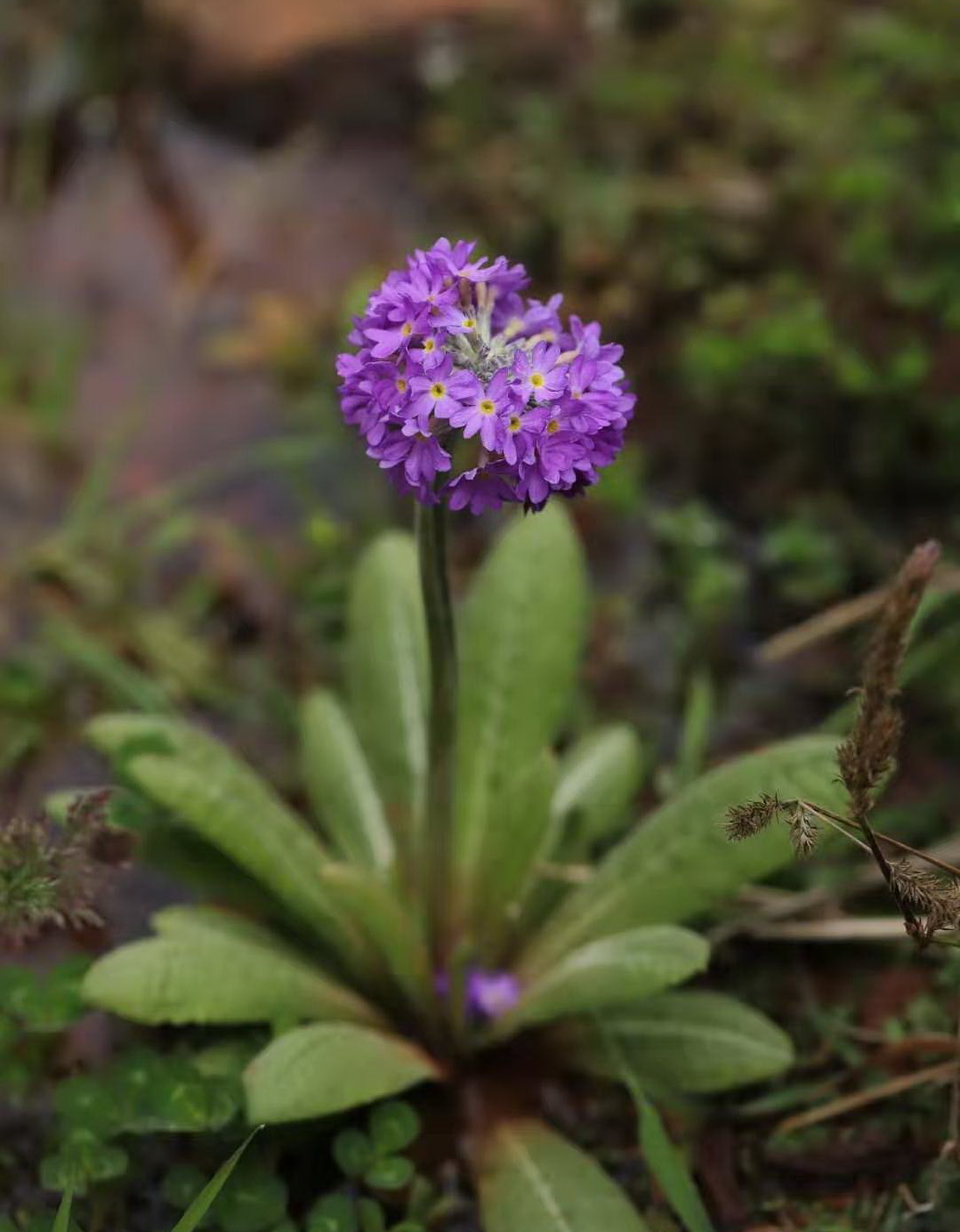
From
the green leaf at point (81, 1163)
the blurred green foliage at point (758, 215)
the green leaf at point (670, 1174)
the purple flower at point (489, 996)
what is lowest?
the green leaf at point (670, 1174)

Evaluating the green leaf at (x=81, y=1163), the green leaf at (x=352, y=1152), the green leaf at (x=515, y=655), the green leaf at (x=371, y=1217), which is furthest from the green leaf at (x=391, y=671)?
the green leaf at (x=81, y=1163)

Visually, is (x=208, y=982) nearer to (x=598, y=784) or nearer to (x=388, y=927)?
(x=388, y=927)

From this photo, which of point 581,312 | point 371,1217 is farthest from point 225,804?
point 581,312

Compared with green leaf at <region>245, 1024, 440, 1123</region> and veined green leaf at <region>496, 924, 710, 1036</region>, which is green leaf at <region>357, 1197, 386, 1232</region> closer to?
green leaf at <region>245, 1024, 440, 1123</region>

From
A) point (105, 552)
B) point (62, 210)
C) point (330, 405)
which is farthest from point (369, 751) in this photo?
point (62, 210)

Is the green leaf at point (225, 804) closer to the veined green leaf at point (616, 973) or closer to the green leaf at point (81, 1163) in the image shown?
the veined green leaf at point (616, 973)

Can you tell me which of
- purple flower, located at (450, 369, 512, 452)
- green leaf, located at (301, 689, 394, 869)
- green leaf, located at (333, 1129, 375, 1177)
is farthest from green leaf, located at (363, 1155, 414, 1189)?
purple flower, located at (450, 369, 512, 452)

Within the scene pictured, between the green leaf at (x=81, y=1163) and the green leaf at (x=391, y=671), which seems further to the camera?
the green leaf at (x=391, y=671)
